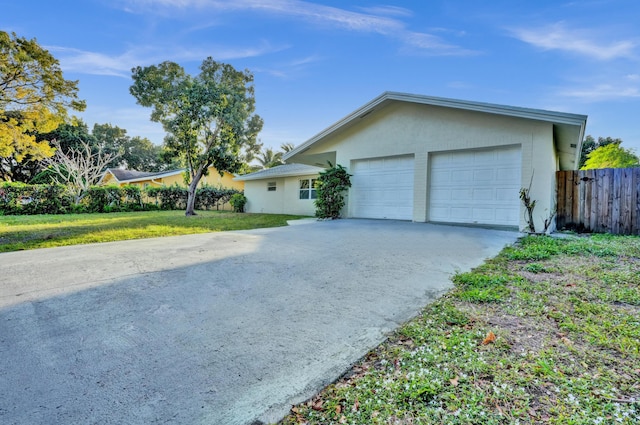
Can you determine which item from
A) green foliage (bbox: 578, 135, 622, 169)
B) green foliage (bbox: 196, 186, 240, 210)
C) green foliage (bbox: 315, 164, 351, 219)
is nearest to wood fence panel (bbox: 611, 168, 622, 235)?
green foliage (bbox: 315, 164, 351, 219)

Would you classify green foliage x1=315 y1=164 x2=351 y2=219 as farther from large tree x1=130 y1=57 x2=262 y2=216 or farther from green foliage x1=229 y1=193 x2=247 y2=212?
green foliage x1=229 y1=193 x2=247 y2=212

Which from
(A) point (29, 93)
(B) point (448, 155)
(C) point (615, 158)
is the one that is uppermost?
(A) point (29, 93)

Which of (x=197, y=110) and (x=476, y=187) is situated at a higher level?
(x=197, y=110)

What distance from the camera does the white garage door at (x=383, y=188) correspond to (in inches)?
413

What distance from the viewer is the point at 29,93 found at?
10.4 metres

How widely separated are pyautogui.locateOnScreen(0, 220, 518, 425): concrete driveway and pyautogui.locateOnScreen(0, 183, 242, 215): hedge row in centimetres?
1460

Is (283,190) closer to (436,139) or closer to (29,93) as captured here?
(436,139)

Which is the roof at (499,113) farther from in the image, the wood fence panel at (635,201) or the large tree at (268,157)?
the large tree at (268,157)

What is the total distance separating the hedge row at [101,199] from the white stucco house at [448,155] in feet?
43.8

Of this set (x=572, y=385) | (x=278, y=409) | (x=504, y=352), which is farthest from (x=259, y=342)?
(x=572, y=385)

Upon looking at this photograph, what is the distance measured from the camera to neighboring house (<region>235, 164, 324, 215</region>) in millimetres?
17422

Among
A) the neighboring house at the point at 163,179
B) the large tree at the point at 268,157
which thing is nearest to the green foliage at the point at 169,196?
the neighboring house at the point at 163,179

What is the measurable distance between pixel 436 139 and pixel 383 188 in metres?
2.48

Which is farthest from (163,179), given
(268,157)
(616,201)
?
(616,201)
